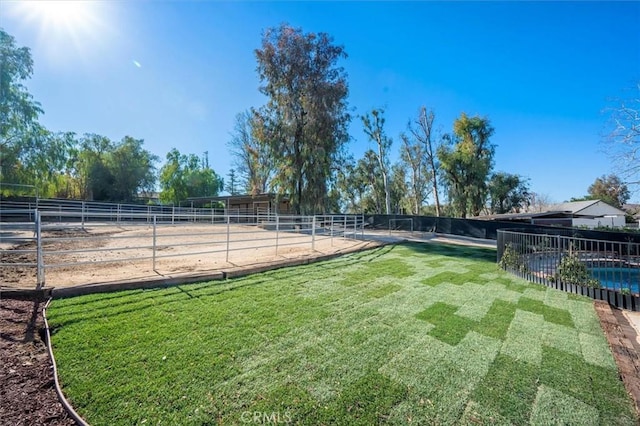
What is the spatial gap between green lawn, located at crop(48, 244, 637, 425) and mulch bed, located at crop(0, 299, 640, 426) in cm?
10

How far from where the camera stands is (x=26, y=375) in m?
2.04

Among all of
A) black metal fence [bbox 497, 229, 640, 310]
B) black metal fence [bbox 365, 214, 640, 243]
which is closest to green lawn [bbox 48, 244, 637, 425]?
black metal fence [bbox 497, 229, 640, 310]

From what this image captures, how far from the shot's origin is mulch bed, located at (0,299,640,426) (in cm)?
172

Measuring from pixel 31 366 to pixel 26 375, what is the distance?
97 millimetres

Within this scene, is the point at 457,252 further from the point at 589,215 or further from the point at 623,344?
the point at 589,215

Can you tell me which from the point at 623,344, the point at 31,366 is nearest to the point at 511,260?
the point at 623,344

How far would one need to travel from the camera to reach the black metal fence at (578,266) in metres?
4.56

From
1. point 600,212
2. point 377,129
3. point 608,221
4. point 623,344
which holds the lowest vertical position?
point 623,344

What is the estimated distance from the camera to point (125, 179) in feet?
99.0

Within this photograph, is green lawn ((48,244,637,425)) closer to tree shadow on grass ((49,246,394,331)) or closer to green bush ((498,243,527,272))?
tree shadow on grass ((49,246,394,331))

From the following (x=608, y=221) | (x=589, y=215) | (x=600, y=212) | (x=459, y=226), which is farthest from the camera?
(x=600, y=212)

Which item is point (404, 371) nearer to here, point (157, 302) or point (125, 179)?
point (157, 302)

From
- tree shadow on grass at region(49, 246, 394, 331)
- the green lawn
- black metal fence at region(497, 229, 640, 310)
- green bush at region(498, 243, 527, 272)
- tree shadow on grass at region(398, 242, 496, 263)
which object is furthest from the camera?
tree shadow on grass at region(398, 242, 496, 263)

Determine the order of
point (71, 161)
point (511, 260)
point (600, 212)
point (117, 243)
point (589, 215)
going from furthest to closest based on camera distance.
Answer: point (600, 212), point (71, 161), point (589, 215), point (117, 243), point (511, 260)
